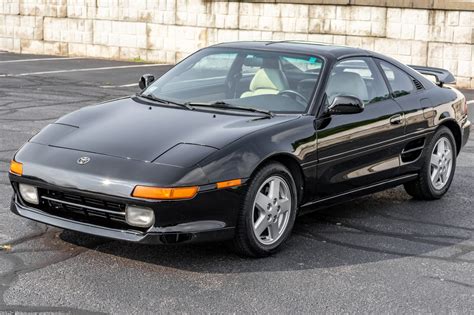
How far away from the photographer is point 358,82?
22.5 ft

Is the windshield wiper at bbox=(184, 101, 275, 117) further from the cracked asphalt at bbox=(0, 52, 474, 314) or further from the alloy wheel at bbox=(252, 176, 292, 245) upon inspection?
the cracked asphalt at bbox=(0, 52, 474, 314)

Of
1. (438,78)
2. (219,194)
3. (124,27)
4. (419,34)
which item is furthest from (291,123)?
(124,27)

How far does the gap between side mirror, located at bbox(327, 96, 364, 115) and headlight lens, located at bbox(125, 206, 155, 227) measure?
176 centimetres

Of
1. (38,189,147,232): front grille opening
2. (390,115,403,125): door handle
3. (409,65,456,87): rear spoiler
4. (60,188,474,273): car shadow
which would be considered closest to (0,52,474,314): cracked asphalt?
(60,188,474,273): car shadow

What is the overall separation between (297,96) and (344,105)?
1.18ft

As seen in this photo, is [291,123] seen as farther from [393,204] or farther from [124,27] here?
[124,27]

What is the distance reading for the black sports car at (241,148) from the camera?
209 inches

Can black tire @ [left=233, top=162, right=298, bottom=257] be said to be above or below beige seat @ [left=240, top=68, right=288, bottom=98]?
below

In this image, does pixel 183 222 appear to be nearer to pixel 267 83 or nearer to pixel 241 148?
pixel 241 148

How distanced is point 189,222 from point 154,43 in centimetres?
1566

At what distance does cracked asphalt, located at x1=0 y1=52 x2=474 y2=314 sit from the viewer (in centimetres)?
489

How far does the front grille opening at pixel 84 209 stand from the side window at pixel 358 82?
77.4 inches

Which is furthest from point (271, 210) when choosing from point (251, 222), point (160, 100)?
point (160, 100)

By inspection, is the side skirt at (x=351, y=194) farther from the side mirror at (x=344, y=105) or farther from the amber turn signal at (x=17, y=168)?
the amber turn signal at (x=17, y=168)
